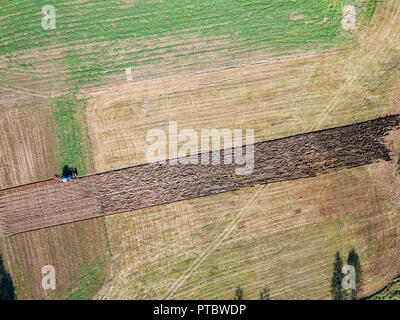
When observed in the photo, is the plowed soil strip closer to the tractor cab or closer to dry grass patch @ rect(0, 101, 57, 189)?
the tractor cab

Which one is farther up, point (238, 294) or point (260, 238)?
point (260, 238)

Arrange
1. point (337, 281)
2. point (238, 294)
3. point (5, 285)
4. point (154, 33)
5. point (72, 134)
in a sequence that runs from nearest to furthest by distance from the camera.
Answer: point (154, 33), point (72, 134), point (5, 285), point (238, 294), point (337, 281)

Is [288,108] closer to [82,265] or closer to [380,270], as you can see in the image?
[380,270]

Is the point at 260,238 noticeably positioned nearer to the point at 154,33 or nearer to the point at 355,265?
the point at 355,265

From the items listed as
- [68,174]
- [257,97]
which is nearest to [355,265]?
[257,97]

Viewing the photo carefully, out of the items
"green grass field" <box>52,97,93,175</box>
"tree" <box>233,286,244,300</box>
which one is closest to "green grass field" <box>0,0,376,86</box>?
"green grass field" <box>52,97,93,175</box>

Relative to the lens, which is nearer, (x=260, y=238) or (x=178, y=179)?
(x=178, y=179)

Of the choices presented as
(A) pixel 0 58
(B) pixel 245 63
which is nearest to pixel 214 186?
(B) pixel 245 63
